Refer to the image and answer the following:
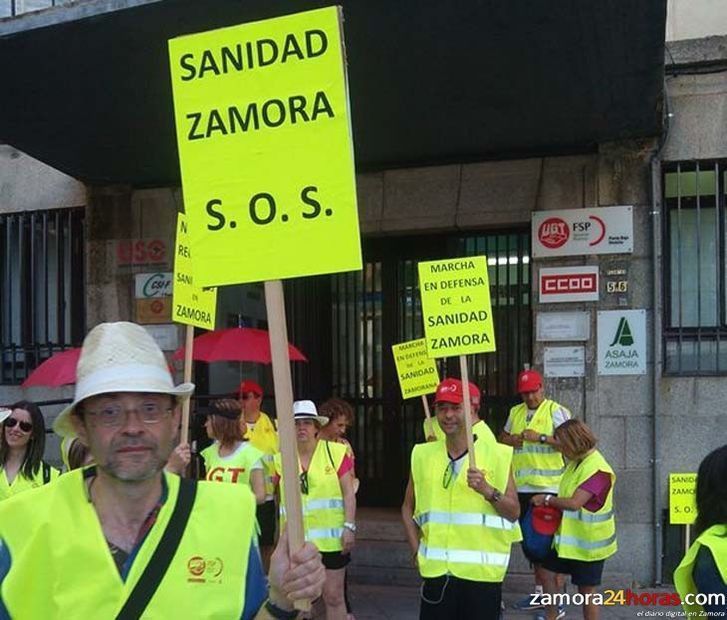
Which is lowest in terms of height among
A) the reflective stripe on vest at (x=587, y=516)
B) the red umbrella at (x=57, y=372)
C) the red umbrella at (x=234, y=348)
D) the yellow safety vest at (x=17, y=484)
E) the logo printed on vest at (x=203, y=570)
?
the reflective stripe on vest at (x=587, y=516)

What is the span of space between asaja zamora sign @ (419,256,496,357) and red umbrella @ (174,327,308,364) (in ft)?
8.08

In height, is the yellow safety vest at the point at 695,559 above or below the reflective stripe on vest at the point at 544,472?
above

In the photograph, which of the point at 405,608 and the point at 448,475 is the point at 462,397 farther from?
the point at 405,608

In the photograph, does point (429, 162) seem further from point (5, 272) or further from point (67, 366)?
point (5, 272)

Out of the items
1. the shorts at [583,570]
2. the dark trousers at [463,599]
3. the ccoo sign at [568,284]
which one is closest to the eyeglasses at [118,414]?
the dark trousers at [463,599]

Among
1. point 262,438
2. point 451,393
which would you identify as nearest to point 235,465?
point 262,438

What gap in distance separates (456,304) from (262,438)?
3.09 meters

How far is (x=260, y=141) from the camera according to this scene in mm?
2480

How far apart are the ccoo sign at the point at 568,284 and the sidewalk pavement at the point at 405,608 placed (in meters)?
2.76

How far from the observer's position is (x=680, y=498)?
7.37 meters

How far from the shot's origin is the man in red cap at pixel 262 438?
726cm

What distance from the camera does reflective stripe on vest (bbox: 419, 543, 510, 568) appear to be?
14.4ft

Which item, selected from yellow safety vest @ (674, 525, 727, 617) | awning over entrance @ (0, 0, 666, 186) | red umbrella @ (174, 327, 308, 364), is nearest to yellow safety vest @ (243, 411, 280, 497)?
red umbrella @ (174, 327, 308, 364)

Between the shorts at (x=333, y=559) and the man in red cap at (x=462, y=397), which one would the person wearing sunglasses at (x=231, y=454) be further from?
the man in red cap at (x=462, y=397)
